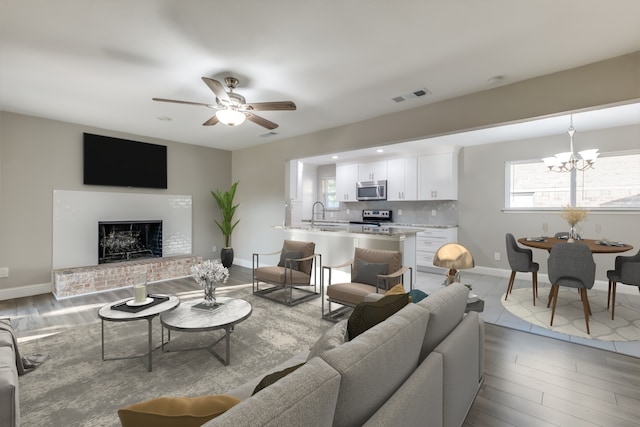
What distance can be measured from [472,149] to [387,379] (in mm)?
5839

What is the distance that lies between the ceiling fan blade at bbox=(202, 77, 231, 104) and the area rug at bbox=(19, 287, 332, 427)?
7.83 ft

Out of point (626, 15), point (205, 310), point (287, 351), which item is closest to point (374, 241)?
point (287, 351)

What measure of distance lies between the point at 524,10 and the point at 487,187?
427cm

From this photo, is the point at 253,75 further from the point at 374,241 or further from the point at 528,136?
the point at 528,136

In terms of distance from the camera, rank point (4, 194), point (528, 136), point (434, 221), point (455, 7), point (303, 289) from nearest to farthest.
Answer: point (455, 7) < point (4, 194) < point (303, 289) < point (528, 136) < point (434, 221)

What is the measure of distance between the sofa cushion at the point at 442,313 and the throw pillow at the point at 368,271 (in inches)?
57.2

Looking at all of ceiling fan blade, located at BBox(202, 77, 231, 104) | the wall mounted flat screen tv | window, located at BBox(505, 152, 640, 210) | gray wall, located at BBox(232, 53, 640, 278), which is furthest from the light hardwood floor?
window, located at BBox(505, 152, 640, 210)

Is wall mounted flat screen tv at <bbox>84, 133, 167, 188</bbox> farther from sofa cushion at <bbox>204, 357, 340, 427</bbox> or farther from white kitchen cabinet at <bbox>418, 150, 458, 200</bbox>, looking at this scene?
sofa cushion at <bbox>204, 357, 340, 427</bbox>

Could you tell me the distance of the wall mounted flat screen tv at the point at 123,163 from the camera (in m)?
4.77

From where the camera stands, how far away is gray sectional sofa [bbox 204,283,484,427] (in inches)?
28.5

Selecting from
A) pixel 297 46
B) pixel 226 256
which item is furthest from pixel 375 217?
pixel 297 46

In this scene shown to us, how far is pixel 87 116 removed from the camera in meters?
4.25

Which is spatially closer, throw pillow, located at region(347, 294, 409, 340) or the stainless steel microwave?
throw pillow, located at region(347, 294, 409, 340)

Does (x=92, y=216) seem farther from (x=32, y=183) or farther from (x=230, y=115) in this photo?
(x=230, y=115)
